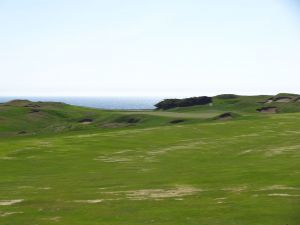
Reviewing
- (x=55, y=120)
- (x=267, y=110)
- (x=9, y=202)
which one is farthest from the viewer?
(x=55, y=120)

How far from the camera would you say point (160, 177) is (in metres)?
52.3

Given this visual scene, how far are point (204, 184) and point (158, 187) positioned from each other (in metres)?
4.23

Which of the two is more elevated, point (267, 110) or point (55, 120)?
point (267, 110)

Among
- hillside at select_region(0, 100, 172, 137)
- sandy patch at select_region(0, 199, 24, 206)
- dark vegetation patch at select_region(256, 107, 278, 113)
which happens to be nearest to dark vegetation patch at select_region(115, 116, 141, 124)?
hillside at select_region(0, 100, 172, 137)

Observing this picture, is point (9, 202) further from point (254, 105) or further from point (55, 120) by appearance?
point (254, 105)

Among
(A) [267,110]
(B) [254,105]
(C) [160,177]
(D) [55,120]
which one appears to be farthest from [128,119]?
(C) [160,177]

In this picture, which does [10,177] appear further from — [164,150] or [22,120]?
[22,120]

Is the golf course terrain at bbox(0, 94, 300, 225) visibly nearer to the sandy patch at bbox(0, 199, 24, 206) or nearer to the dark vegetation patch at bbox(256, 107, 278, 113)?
the sandy patch at bbox(0, 199, 24, 206)

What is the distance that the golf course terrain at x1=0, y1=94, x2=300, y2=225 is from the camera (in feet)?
112

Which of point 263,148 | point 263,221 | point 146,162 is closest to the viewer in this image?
point 263,221

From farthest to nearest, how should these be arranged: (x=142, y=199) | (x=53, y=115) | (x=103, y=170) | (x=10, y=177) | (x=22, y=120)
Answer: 1. (x=53, y=115)
2. (x=22, y=120)
3. (x=103, y=170)
4. (x=10, y=177)
5. (x=142, y=199)

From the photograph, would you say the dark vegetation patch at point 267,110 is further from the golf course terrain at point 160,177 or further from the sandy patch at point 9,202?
the sandy patch at point 9,202

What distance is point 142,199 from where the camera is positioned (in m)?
39.3

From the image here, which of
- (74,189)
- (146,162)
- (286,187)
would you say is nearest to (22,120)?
(146,162)
